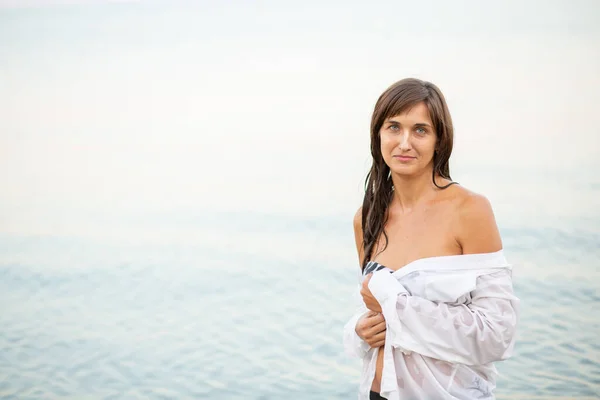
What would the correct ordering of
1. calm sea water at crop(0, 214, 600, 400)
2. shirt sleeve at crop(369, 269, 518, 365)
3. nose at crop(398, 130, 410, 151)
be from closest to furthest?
shirt sleeve at crop(369, 269, 518, 365) → nose at crop(398, 130, 410, 151) → calm sea water at crop(0, 214, 600, 400)

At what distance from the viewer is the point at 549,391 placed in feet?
13.8

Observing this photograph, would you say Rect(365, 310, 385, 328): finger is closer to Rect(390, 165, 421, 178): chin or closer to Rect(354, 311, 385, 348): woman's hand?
Rect(354, 311, 385, 348): woman's hand

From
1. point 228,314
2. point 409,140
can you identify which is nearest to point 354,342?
point 409,140

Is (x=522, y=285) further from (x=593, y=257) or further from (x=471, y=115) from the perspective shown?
(x=471, y=115)

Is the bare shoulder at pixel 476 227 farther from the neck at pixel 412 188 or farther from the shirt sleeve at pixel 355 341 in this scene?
the shirt sleeve at pixel 355 341

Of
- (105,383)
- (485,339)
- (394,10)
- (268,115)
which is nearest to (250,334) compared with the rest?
(105,383)

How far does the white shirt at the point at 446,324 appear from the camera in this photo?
151cm

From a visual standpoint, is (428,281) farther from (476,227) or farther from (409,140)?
(409,140)

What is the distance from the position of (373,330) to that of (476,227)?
0.33m

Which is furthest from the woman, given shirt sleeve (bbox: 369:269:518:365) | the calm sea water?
the calm sea water

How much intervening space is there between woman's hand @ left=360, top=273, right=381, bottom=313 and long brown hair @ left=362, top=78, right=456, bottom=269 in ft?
0.46

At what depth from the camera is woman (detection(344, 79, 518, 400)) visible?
1.52 metres

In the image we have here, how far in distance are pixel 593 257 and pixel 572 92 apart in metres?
1.61

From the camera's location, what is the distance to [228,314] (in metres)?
5.31
